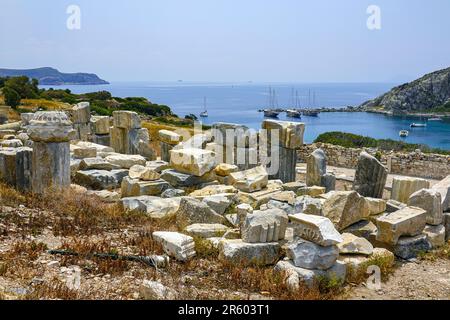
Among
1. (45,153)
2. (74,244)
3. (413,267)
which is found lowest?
(413,267)

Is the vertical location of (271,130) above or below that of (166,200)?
above

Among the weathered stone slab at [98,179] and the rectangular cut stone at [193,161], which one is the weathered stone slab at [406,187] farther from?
the weathered stone slab at [98,179]

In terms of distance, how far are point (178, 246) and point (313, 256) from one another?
1856 millimetres

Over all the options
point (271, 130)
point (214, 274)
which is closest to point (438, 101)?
point (271, 130)

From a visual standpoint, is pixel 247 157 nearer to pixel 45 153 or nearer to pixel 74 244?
pixel 45 153

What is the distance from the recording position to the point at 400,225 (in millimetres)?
7559

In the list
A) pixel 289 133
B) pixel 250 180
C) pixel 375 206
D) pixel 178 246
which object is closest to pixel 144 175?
pixel 250 180

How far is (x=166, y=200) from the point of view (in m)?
9.28

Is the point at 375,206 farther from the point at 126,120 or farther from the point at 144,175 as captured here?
the point at 126,120

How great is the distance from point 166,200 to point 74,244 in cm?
287

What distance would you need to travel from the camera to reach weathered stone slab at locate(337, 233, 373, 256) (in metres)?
7.01

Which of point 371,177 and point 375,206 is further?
point 371,177

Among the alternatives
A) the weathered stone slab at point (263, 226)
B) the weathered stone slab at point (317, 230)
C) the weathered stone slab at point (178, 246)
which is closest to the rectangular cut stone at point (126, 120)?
the weathered stone slab at point (178, 246)

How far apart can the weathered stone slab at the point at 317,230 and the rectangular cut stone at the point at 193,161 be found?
488 cm
